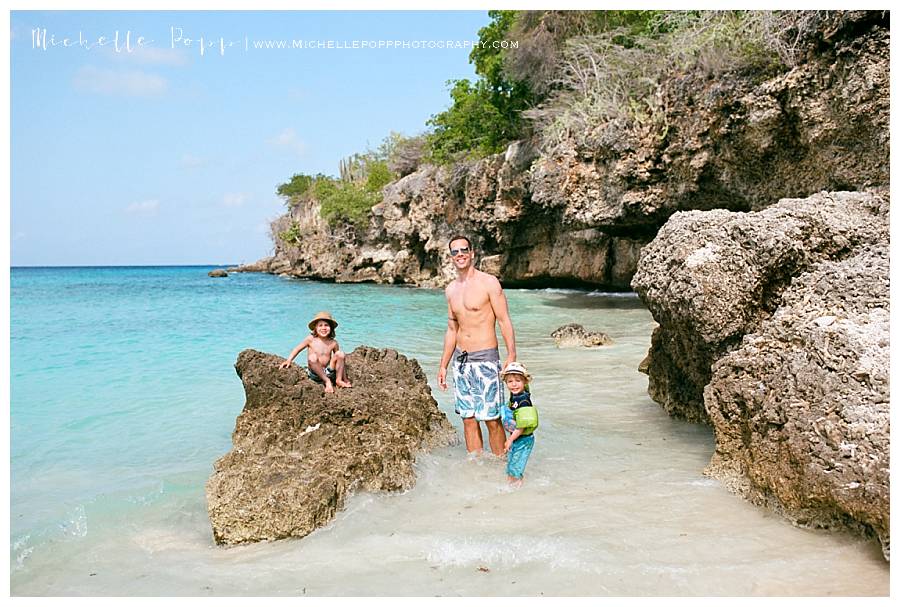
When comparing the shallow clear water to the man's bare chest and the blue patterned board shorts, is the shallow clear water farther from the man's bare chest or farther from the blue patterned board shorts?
the man's bare chest

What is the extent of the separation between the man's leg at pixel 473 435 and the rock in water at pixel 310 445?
371 mm

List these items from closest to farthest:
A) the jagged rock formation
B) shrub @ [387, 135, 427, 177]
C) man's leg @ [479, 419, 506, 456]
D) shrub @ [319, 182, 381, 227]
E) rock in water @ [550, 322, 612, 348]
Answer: man's leg @ [479, 419, 506, 456] → the jagged rock formation → rock in water @ [550, 322, 612, 348] → shrub @ [387, 135, 427, 177] → shrub @ [319, 182, 381, 227]

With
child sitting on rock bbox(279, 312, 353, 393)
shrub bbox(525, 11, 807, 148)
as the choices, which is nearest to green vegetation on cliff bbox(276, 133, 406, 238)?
shrub bbox(525, 11, 807, 148)

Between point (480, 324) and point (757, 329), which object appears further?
point (480, 324)

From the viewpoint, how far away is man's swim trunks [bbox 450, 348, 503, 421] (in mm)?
4668

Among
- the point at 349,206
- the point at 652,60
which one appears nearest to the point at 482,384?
the point at 652,60

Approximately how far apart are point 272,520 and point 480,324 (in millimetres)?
1934

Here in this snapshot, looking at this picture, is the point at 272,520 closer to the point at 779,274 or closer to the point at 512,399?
the point at 512,399

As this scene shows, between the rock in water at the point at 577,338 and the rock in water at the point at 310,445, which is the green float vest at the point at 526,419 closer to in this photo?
the rock in water at the point at 310,445

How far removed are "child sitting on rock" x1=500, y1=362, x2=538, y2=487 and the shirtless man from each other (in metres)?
0.28

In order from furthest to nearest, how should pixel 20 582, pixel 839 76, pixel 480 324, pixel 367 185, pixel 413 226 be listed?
pixel 367 185
pixel 413 226
pixel 839 76
pixel 480 324
pixel 20 582

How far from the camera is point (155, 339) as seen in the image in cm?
1480
